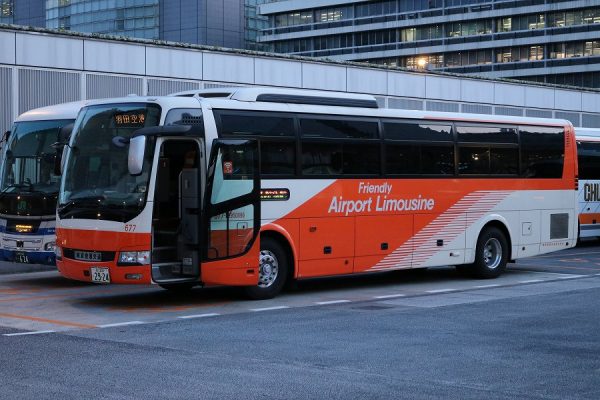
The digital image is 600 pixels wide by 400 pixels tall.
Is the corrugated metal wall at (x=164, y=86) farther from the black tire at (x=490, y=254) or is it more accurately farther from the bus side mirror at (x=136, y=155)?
the bus side mirror at (x=136, y=155)

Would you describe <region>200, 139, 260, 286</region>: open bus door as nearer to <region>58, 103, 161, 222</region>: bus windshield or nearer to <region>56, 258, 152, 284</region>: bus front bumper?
<region>56, 258, 152, 284</region>: bus front bumper

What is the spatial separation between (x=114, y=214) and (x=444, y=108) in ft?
79.4

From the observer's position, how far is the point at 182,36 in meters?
107

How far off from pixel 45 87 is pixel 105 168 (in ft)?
38.7

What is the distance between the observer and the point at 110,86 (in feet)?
90.9

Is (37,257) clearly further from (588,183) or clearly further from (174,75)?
(588,183)

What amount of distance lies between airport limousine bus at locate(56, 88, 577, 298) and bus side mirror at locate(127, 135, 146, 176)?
0.02 meters

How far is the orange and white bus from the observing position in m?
31.5

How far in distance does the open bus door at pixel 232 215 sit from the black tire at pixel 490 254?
6234 mm

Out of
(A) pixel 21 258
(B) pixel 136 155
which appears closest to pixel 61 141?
(A) pixel 21 258

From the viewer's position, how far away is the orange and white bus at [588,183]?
1242 inches

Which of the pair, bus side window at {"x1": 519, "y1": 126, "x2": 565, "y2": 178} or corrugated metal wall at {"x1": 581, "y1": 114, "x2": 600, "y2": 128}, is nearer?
bus side window at {"x1": 519, "y1": 126, "x2": 565, "y2": 178}

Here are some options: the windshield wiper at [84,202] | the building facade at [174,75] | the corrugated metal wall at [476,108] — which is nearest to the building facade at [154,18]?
the corrugated metal wall at [476,108]

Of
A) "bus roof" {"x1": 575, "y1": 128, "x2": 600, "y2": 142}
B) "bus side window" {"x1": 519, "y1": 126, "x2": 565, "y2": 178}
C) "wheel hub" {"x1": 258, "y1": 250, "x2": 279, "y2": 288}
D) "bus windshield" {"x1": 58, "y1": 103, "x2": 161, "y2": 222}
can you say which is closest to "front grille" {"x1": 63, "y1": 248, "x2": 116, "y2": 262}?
"bus windshield" {"x1": 58, "y1": 103, "x2": 161, "y2": 222}
